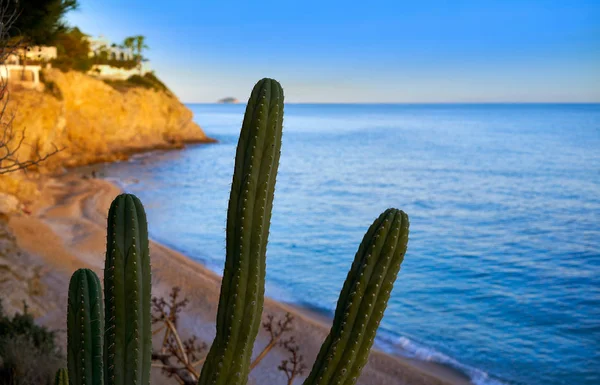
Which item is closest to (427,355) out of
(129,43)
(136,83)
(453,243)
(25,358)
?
(25,358)

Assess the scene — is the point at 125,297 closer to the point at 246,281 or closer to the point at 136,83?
the point at 246,281

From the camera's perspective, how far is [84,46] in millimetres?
45219

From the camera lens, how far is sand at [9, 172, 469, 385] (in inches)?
404

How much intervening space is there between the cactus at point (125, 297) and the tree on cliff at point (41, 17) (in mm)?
9350

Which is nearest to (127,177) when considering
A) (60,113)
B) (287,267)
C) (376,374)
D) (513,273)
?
(60,113)

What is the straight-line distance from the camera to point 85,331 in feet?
12.0

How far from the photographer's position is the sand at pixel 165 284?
1025 cm

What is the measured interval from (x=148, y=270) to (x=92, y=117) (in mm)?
38114

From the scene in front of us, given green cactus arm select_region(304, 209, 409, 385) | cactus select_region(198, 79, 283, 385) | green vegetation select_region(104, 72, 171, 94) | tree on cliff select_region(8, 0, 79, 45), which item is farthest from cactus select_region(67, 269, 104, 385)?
green vegetation select_region(104, 72, 171, 94)

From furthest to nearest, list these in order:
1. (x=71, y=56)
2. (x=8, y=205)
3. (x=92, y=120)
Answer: (x=71, y=56) → (x=92, y=120) → (x=8, y=205)

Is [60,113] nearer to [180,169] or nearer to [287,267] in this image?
[180,169]

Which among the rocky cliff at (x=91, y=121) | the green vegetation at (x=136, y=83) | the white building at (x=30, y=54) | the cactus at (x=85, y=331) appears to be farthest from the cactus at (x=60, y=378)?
the green vegetation at (x=136, y=83)

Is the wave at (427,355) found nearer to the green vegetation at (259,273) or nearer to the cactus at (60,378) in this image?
the green vegetation at (259,273)

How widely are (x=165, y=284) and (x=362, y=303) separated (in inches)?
474
